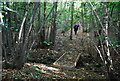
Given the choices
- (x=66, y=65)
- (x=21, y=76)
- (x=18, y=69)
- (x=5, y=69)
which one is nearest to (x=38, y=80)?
(x=21, y=76)

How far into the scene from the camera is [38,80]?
11.1 ft

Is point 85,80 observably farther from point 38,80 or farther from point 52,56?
point 52,56

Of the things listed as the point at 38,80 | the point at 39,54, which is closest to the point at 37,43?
the point at 39,54

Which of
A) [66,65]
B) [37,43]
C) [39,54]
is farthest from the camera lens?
[37,43]

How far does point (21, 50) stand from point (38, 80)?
Result: 949 millimetres

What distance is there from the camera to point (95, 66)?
6.33m

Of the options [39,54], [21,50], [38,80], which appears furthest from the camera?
[39,54]

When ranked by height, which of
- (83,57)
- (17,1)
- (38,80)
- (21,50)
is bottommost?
(83,57)

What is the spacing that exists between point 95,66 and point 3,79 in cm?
448

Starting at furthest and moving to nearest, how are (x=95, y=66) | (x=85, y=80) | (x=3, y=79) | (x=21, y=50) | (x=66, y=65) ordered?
1. (x=95, y=66)
2. (x=66, y=65)
3. (x=85, y=80)
4. (x=21, y=50)
5. (x=3, y=79)

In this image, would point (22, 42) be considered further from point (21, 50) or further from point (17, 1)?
point (17, 1)

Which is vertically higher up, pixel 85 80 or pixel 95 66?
pixel 85 80

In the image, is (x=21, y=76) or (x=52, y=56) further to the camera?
(x=52, y=56)

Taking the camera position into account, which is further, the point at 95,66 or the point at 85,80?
the point at 95,66
